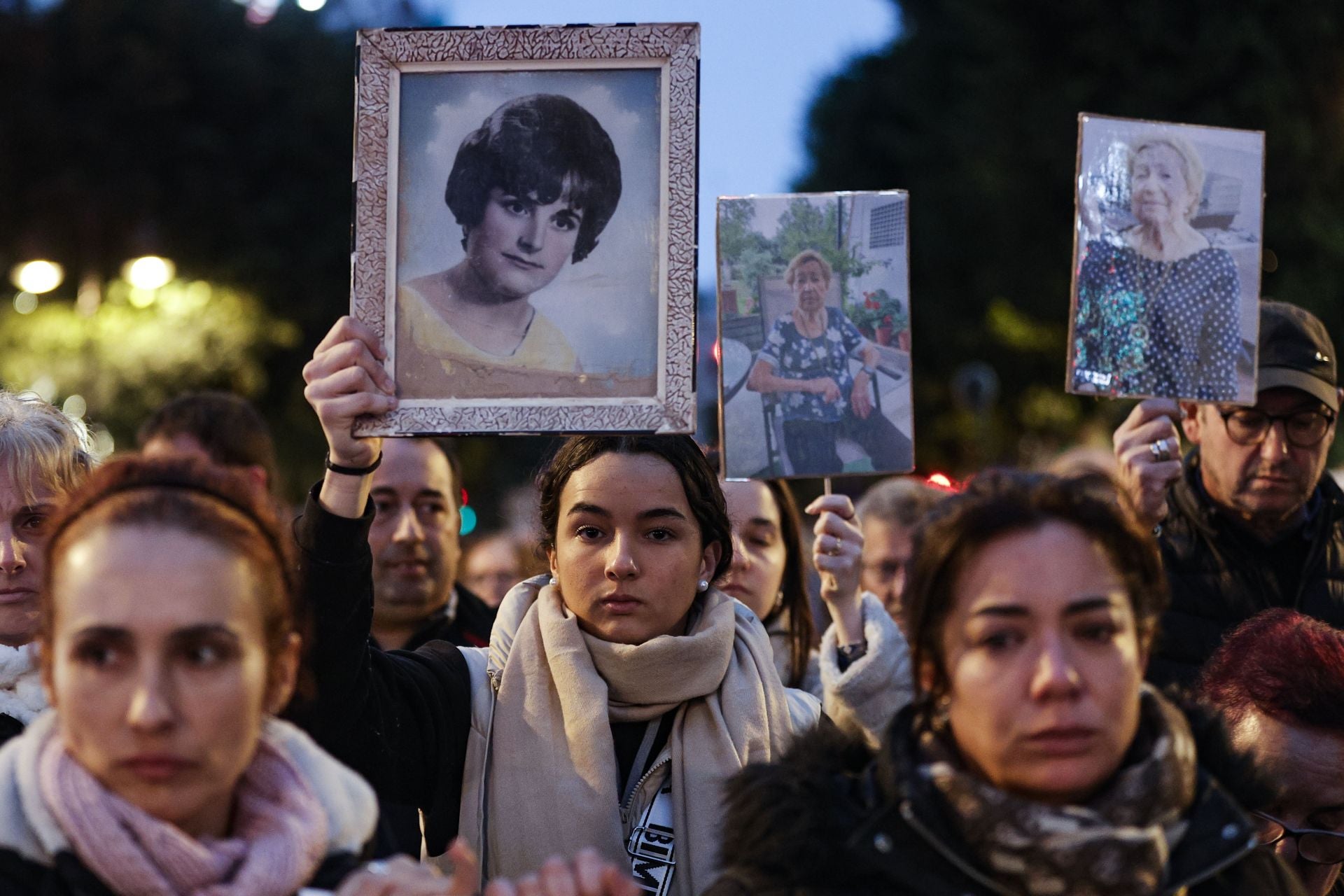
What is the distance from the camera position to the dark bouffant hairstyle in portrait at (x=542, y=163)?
3439 mm

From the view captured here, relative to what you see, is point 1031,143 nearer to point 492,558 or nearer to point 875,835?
point 492,558

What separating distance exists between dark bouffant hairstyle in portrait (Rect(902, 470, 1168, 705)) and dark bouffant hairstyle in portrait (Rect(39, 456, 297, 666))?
1046 millimetres

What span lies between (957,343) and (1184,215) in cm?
2023

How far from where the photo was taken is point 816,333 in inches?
155

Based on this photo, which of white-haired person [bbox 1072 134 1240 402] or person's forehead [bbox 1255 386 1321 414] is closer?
white-haired person [bbox 1072 134 1240 402]

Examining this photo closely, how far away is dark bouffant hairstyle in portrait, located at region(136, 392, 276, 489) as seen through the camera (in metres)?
5.46

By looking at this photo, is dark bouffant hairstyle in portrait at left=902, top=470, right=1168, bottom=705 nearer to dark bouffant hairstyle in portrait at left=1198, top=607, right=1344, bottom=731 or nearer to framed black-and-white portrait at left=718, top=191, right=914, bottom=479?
dark bouffant hairstyle in portrait at left=1198, top=607, right=1344, bottom=731

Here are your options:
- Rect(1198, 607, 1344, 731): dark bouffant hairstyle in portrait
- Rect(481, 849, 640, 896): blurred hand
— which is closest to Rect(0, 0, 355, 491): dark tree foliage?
Rect(1198, 607, 1344, 731): dark bouffant hairstyle in portrait

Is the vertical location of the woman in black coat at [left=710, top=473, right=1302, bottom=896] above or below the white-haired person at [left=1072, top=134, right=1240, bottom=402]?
below

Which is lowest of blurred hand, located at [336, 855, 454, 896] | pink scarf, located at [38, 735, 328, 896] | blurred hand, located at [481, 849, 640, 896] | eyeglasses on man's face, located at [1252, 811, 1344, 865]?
eyeglasses on man's face, located at [1252, 811, 1344, 865]

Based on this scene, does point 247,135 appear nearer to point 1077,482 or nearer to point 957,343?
point 957,343

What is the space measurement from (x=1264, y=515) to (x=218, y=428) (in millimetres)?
3425

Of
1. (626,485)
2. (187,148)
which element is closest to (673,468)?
(626,485)

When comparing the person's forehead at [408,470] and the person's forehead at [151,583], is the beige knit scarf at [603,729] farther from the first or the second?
the person's forehead at [408,470]
